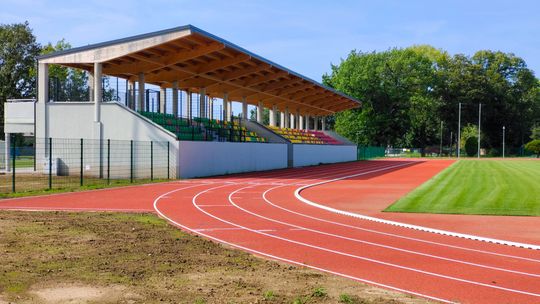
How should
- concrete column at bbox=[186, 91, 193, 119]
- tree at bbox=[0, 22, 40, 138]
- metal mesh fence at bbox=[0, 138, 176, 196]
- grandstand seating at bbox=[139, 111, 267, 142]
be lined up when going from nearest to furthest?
1. metal mesh fence at bbox=[0, 138, 176, 196]
2. grandstand seating at bbox=[139, 111, 267, 142]
3. concrete column at bbox=[186, 91, 193, 119]
4. tree at bbox=[0, 22, 40, 138]

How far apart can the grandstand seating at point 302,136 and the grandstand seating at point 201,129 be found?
6.95 meters

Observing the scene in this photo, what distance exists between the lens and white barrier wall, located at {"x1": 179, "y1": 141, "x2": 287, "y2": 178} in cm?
2863

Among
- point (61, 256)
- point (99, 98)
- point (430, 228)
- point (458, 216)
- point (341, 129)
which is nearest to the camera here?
point (61, 256)

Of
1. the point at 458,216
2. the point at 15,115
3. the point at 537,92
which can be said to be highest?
the point at 537,92

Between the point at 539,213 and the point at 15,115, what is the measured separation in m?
28.6

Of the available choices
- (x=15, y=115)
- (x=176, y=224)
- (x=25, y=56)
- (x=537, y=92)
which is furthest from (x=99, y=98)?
(x=537, y=92)

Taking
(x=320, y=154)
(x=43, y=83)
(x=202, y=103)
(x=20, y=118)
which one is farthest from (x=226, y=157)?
(x=320, y=154)

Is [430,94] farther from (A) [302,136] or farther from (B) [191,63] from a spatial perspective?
(B) [191,63]

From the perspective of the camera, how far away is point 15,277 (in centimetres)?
690

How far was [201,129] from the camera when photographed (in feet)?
114

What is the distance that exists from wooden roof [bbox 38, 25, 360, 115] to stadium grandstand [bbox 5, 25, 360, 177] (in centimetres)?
6

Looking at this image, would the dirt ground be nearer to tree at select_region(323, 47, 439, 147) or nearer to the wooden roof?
the wooden roof

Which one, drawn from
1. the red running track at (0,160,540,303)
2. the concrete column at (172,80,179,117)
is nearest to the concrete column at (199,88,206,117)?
the concrete column at (172,80,179,117)

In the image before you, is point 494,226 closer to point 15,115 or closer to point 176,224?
point 176,224
